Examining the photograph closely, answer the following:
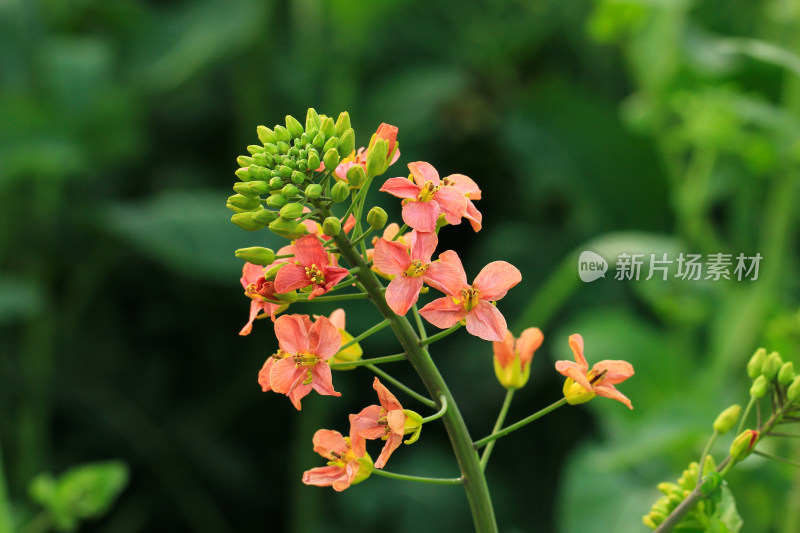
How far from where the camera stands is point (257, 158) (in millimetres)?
456

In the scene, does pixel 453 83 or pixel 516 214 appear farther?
pixel 516 214

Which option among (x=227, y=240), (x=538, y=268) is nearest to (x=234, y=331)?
(x=227, y=240)

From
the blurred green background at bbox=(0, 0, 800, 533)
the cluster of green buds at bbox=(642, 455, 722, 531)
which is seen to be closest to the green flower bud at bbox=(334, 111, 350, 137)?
the cluster of green buds at bbox=(642, 455, 722, 531)

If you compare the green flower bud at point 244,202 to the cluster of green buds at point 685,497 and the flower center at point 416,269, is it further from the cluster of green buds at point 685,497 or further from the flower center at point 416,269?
the cluster of green buds at point 685,497

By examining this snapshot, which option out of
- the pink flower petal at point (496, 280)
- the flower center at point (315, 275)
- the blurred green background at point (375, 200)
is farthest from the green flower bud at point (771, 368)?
the blurred green background at point (375, 200)

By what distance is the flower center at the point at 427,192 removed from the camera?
41cm

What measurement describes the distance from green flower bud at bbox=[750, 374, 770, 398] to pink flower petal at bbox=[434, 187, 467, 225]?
7.7 inches

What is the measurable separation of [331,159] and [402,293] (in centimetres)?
10

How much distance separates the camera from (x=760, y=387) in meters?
0.43

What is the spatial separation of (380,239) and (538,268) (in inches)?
62.8

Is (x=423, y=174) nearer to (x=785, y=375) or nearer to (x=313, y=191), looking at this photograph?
(x=313, y=191)

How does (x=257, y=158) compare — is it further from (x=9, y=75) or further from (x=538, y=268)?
(x=9, y=75)

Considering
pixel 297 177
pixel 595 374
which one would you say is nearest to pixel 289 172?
pixel 297 177

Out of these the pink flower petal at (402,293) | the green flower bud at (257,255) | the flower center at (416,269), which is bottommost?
the pink flower petal at (402,293)
